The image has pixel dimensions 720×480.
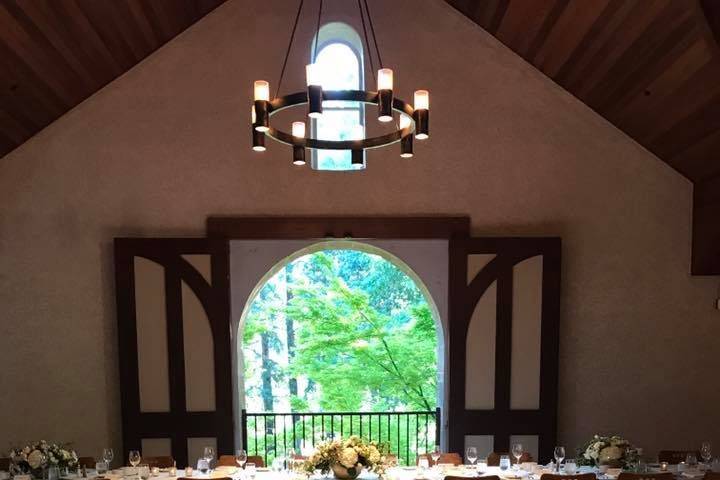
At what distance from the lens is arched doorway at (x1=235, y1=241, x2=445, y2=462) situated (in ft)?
33.2

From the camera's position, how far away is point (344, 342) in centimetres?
1008

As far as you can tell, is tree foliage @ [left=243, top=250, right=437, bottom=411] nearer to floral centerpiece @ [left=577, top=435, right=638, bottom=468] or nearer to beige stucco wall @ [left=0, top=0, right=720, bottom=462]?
beige stucco wall @ [left=0, top=0, right=720, bottom=462]

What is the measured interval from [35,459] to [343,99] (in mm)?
3456

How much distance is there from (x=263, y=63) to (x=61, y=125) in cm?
208

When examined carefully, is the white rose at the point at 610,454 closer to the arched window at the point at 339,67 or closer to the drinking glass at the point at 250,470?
the drinking glass at the point at 250,470

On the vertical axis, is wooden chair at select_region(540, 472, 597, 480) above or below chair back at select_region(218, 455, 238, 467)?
below

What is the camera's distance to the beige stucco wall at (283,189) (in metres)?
5.37

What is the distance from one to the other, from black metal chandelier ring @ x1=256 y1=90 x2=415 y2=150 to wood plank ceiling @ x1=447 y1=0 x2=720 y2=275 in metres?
2.11

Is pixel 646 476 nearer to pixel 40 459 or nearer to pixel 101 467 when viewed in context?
pixel 101 467

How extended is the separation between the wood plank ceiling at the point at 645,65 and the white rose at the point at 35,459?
17.2 ft

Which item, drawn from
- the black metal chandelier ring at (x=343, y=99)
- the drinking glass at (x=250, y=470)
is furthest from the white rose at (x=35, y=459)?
the black metal chandelier ring at (x=343, y=99)

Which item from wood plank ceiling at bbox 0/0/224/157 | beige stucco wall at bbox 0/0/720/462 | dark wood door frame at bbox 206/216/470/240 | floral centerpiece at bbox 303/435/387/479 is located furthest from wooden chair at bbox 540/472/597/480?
wood plank ceiling at bbox 0/0/224/157

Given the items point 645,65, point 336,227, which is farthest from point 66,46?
point 645,65

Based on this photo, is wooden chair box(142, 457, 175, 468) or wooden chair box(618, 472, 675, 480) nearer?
wooden chair box(618, 472, 675, 480)
